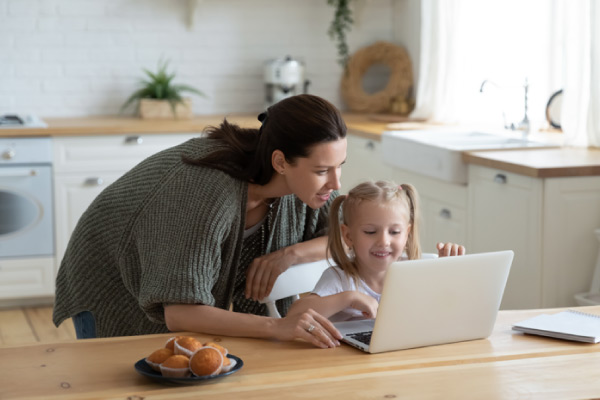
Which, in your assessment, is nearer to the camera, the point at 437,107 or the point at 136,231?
the point at 136,231

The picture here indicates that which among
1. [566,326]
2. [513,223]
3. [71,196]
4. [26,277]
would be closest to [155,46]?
[71,196]

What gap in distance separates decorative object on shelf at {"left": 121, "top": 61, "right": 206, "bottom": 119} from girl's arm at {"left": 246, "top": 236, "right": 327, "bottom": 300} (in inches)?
119

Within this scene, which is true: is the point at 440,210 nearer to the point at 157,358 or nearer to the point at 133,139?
the point at 133,139

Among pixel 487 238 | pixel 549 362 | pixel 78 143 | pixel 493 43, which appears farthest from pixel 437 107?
pixel 549 362

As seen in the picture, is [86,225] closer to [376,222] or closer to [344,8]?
[376,222]

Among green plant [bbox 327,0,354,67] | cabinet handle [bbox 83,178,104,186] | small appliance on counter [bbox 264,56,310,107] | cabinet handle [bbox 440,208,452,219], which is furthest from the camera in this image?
green plant [bbox 327,0,354,67]

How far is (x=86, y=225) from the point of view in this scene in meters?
2.13

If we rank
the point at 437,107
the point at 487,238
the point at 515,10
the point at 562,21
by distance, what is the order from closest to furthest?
the point at 487,238 < the point at 562,21 < the point at 515,10 < the point at 437,107

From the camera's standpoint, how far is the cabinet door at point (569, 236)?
308 centimetres

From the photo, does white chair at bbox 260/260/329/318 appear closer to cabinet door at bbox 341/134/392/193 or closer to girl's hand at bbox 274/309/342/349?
Answer: girl's hand at bbox 274/309/342/349

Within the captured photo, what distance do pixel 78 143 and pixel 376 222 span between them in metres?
2.90

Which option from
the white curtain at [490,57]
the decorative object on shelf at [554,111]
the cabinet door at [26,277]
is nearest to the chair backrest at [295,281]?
the white curtain at [490,57]

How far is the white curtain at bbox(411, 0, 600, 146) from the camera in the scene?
417 centimetres

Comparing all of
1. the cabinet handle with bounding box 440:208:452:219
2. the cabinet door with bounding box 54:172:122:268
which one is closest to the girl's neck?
the cabinet handle with bounding box 440:208:452:219
